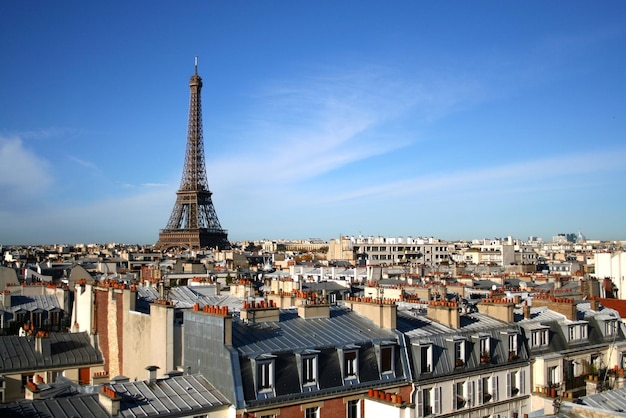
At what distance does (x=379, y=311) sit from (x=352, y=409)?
3.44 m

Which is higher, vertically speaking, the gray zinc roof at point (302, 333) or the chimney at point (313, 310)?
the chimney at point (313, 310)

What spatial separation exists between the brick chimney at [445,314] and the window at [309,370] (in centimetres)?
576

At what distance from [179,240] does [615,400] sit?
129 metres

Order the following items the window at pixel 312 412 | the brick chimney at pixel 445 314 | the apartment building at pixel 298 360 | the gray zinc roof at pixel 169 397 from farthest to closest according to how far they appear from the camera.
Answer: the brick chimney at pixel 445 314, the window at pixel 312 412, the apartment building at pixel 298 360, the gray zinc roof at pixel 169 397

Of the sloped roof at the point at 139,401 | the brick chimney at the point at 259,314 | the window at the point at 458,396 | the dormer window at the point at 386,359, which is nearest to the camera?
the sloped roof at the point at 139,401

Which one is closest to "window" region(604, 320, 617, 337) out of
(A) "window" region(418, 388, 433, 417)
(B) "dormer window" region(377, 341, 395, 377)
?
(A) "window" region(418, 388, 433, 417)

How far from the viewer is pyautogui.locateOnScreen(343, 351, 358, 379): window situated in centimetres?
1709

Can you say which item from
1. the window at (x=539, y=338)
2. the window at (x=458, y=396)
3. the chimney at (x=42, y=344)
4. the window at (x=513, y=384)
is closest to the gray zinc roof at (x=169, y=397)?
the window at (x=458, y=396)

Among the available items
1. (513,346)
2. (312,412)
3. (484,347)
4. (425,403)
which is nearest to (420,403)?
(425,403)

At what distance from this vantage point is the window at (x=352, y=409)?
16.7 meters

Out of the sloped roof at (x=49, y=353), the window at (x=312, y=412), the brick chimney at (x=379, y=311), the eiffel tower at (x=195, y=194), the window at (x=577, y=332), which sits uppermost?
the eiffel tower at (x=195, y=194)

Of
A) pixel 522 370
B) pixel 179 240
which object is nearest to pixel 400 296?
pixel 522 370

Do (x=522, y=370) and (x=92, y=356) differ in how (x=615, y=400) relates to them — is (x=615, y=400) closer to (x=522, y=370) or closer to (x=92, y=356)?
(x=522, y=370)

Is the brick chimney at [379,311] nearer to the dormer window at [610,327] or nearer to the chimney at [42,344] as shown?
the dormer window at [610,327]
